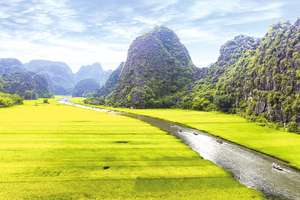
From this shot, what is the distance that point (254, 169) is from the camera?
1380 inches

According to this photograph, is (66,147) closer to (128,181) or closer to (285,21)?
(128,181)

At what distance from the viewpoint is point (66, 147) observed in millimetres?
43344

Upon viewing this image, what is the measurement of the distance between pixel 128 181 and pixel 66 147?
23.8 m

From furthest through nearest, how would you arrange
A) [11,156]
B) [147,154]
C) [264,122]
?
[264,122], [147,154], [11,156]

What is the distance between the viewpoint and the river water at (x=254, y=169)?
27828mm

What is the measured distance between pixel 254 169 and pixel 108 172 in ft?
99.4

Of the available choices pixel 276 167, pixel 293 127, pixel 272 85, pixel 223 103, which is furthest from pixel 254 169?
pixel 223 103

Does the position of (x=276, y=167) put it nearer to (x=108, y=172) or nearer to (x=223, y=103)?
(x=108, y=172)

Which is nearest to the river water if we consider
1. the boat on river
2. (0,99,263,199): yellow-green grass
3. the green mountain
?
the boat on river

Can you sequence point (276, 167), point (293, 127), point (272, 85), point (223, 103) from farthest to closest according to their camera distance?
point (223, 103)
point (272, 85)
point (293, 127)
point (276, 167)

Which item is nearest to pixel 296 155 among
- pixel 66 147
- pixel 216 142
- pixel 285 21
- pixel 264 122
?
pixel 216 142

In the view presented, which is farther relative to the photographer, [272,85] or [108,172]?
[272,85]

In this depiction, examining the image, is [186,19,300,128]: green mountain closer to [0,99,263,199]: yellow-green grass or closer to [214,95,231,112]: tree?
[214,95,231,112]: tree

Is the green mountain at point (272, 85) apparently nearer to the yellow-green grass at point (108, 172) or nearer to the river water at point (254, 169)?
the river water at point (254, 169)
